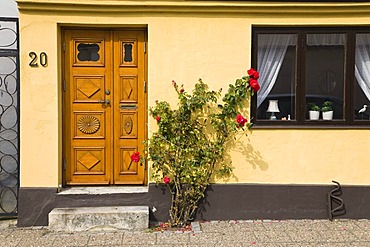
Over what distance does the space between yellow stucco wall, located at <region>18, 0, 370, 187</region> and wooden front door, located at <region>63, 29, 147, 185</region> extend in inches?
8.0

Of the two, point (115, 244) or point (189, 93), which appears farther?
point (189, 93)

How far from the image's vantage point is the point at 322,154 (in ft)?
18.4

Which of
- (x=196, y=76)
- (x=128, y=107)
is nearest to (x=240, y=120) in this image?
(x=196, y=76)

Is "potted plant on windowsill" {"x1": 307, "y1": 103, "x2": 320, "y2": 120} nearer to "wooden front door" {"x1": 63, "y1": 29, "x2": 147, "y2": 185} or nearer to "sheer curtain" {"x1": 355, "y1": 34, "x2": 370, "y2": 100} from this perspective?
"sheer curtain" {"x1": 355, "y1": 34, "x2": 370, "y2": 100}

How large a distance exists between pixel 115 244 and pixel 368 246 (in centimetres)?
291

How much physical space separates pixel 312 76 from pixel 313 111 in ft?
1.58

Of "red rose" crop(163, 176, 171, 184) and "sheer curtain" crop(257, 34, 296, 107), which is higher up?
"sheer curtain" crop(257, 34, 296, 107)

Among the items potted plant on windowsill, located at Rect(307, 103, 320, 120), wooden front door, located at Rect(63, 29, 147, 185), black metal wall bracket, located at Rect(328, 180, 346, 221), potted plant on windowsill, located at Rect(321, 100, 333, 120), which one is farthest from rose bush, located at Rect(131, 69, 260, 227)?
black metal wall bracket, located at Rect(328, 180, 346, 221)

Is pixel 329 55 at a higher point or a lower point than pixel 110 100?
higher

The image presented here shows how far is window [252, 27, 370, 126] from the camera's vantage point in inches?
221

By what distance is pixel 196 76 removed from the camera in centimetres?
549

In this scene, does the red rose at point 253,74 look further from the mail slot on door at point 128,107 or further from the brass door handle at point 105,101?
the brass door handle at point 105,101

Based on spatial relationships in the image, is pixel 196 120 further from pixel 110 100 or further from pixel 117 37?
pixel 117 37

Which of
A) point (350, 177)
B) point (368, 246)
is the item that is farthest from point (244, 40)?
point (368, 246)
